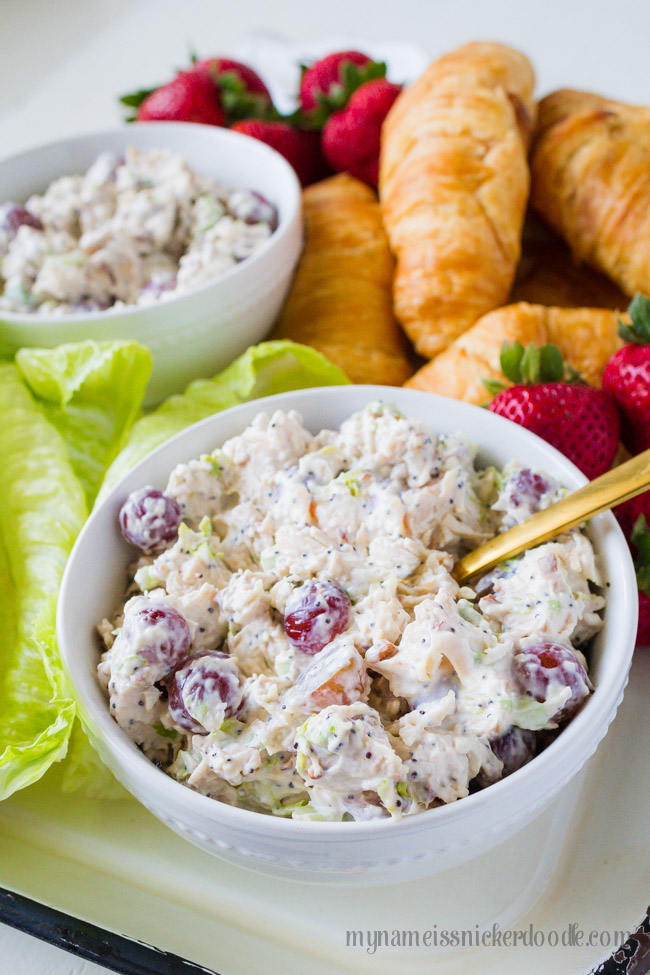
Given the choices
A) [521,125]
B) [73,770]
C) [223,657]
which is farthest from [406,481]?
[521,125]

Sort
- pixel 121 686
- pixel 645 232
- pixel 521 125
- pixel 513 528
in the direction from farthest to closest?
pixel 521 125
pixel 645 232
pixel 513 528
pixel 121 686

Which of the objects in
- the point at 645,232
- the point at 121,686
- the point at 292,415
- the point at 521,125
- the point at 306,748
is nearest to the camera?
the point at 306,748

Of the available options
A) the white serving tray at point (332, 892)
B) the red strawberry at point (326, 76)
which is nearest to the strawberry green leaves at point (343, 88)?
the red strawberry at point (326, 76)

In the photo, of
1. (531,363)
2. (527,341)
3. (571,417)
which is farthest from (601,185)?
(571,417)

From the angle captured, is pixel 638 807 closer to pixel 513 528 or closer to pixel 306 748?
pixel 513 528

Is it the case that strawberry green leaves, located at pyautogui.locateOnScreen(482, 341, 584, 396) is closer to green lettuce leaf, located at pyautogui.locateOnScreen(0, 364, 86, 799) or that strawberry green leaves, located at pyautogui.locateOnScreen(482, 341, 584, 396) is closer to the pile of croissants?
the pile of croissants

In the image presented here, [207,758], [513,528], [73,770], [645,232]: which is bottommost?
[73,770]

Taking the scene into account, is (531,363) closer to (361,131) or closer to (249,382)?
(249,382)
